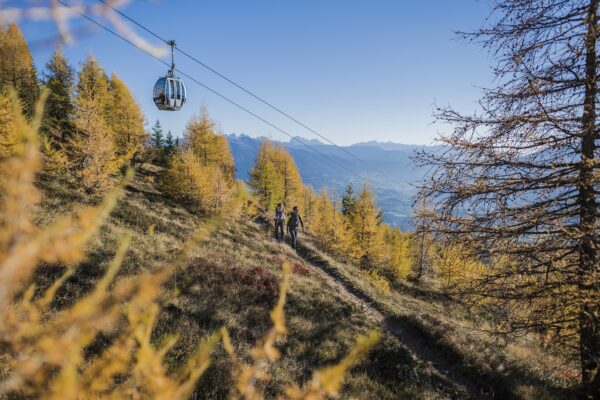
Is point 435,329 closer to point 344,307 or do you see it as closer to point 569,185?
point 344,307

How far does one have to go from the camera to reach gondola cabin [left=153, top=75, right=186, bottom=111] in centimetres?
1120

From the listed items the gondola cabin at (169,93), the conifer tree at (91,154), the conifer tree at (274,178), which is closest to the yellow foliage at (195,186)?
the conifer tree at (91,154)

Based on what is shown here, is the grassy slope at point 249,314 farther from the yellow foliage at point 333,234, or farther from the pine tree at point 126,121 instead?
the pine tree at point 126,121

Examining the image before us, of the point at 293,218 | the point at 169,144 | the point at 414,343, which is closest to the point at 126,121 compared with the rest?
the point at 169,144

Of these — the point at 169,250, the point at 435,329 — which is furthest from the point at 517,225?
the point at 169,250

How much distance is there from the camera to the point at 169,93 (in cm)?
1127

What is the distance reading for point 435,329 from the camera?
38.3 feet

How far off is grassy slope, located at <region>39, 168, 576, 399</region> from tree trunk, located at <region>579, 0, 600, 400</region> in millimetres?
2884

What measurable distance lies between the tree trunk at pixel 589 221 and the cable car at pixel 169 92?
432 inches

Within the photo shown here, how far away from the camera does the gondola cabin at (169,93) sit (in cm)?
1120

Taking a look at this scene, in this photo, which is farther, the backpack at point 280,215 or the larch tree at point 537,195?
the backpack at point 280,215

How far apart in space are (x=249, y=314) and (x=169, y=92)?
7964mm

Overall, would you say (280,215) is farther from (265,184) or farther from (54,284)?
(265,184)

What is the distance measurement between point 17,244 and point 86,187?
20.2 m
